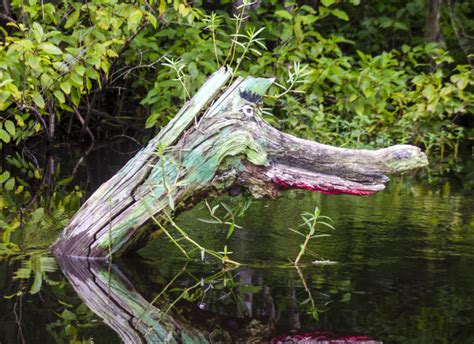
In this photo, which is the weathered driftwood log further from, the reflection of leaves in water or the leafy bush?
the leafy bush

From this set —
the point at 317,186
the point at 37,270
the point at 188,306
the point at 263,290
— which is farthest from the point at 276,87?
the point at 188,306

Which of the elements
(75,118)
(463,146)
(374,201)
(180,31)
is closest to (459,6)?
(463,146)

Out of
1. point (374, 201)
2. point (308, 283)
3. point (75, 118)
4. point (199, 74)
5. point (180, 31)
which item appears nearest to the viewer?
point (308, 283)

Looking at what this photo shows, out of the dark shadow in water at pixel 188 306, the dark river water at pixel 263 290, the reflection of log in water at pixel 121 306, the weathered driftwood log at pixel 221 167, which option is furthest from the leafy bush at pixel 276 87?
the dark shadow in water at pixel 188 306

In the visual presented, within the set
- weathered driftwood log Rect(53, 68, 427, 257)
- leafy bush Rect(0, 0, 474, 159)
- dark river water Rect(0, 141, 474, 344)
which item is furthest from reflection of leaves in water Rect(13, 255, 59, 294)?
leafy bush Rect(0, 0, 474, 159)

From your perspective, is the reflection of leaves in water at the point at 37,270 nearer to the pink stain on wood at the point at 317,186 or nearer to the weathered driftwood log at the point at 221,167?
the weathered driftwood log at the point at 221,167

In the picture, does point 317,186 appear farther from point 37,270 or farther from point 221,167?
point 37,270

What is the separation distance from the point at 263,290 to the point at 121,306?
69 cm

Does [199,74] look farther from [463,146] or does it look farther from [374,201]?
[463,146]

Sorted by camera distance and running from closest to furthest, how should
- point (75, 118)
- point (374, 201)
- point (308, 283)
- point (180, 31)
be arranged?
1. point (308, 283)
2. point (374, 201)
3. point (180, 31)
4. point (75, 118)

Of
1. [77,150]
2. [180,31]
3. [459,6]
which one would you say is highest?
[459,6]

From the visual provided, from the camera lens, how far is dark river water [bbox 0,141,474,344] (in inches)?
141

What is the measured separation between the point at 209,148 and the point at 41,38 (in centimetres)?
225

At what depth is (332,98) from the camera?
38.3 ft
